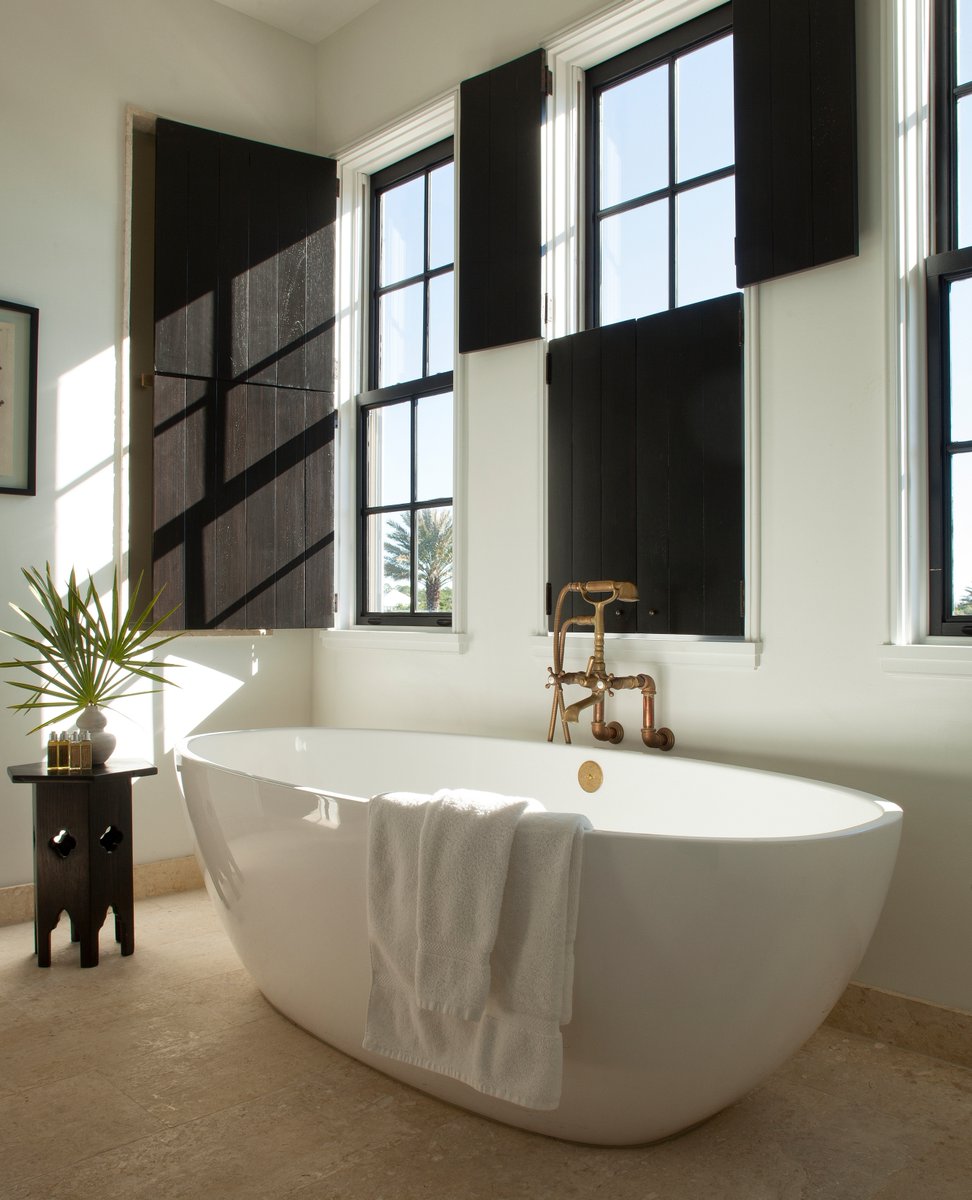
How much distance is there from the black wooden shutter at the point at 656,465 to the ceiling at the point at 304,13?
Result: 5.63 ft

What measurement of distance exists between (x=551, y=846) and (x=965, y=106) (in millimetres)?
1926

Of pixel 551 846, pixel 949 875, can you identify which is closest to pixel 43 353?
pixel 551 846

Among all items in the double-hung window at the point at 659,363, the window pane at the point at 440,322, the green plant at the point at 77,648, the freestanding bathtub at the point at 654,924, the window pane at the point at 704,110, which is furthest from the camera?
the window pane at the point at 440,322

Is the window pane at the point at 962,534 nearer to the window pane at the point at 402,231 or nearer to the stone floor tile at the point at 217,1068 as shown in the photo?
the stone floor tile at the point at 217,1068

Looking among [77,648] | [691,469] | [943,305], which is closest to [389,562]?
[77,648]

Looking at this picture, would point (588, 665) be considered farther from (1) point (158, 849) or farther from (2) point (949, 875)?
(1) point (158, 849)

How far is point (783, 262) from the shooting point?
2463 mm

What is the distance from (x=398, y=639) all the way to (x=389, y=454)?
2.40 feet

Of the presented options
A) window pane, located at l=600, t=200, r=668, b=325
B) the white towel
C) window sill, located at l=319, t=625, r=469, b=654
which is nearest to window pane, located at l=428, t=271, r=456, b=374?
window pane, located at l=600, t=200, r=668, b=325

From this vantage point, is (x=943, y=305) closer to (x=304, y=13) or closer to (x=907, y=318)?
(x=907, y=318)

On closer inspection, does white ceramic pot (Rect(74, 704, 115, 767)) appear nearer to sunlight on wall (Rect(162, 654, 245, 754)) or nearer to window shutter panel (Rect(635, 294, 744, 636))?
sunlight on wall (Rect(162, 654, 245, 754))

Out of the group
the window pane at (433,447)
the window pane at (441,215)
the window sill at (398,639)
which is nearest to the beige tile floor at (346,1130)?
the window sill at (398,639)

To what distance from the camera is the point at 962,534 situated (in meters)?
2.28

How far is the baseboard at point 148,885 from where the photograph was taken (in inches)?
124
